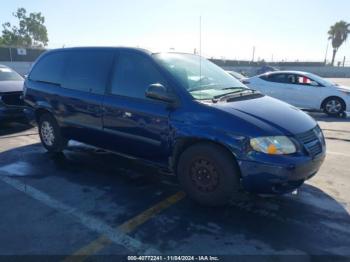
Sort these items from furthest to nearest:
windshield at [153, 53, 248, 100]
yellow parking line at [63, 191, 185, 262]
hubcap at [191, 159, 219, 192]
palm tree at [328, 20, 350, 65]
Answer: palm tree at [328, 20, 350, 65]
windshield at [153, 53, 248, 100]
hubcap at [191, 159, 219, 192]
yellow parking line at [63, 191, 185, 262]

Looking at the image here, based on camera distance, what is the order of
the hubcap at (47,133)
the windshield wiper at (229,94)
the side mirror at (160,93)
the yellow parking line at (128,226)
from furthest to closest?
the hubcap at (47,133) → the windshield wiper at (229,94) → the side mirror at (160,93) → the yellow parking line at (128,226)

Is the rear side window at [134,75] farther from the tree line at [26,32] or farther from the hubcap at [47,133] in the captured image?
the tree line at [26,32]

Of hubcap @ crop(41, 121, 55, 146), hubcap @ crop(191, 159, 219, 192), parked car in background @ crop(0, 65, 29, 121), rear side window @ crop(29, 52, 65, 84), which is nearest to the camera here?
hubcap @ crop(191, 159, 219, 192)

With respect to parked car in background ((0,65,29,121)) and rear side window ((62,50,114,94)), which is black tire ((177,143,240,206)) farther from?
parked car in background ((0,65,29,121))

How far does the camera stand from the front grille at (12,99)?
8.20 metres

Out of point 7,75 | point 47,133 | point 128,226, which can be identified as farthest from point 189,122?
point 7,75

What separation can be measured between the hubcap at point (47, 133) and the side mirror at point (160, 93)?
108 inches

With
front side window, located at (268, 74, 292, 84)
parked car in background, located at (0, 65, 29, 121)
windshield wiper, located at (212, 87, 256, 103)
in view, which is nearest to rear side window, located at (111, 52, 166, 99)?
windshield wiper, located at (212, 87, 256, 103)

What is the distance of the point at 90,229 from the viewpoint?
3.51m

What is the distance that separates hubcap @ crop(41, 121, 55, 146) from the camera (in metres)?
6.04

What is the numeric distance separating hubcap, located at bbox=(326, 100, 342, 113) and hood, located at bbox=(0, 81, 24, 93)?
30.0 ft

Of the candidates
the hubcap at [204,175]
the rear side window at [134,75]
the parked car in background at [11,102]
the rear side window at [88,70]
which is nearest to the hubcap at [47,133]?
the rear side window at [88,70]

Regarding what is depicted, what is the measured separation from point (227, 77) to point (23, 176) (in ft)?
10.8

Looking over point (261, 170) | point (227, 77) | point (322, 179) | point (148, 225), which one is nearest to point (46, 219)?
point (148, 225)
